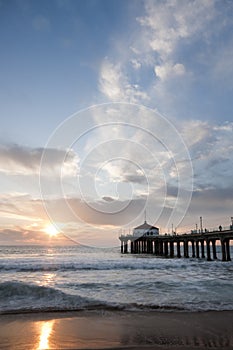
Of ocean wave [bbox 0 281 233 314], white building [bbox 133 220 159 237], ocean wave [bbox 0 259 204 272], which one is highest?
white building [bbox 133 220 159 237]

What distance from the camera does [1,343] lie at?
5.80 m

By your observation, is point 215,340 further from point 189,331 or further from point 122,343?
point 122,343

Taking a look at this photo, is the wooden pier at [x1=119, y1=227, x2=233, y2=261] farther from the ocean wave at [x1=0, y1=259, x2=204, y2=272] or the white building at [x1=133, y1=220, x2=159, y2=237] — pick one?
the ocean wave at [x1=0, y1=259, x2=204, y2=272]

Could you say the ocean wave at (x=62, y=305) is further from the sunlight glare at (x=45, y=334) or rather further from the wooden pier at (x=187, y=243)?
the wooden pier at (x=187, y=243)

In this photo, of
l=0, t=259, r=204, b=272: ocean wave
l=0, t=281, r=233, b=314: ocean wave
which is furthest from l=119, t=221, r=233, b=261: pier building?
l=0, t=281, r=233, b=314: ocean wave

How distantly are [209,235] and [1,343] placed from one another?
4372cm

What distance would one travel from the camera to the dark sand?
568cm

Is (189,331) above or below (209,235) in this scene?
below

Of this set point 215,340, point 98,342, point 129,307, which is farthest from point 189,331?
point 129,307

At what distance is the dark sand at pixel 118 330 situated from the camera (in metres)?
5.68

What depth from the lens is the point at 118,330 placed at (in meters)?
6.70

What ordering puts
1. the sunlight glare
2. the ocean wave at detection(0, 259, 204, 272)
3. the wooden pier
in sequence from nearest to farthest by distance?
the sunlight glare → the ocean wave at detection(0, 259, 204, 272) → the wooden pier

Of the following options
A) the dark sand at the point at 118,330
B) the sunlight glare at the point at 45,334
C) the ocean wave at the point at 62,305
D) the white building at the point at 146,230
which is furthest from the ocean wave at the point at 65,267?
the white building at the point at 146,230

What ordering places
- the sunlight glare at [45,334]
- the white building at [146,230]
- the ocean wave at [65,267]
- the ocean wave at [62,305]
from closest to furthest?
the sunlight glare at [45,334] < the ocean wave at [62,305] < the ocean wave at [65,267] < the white building at [146,230]
